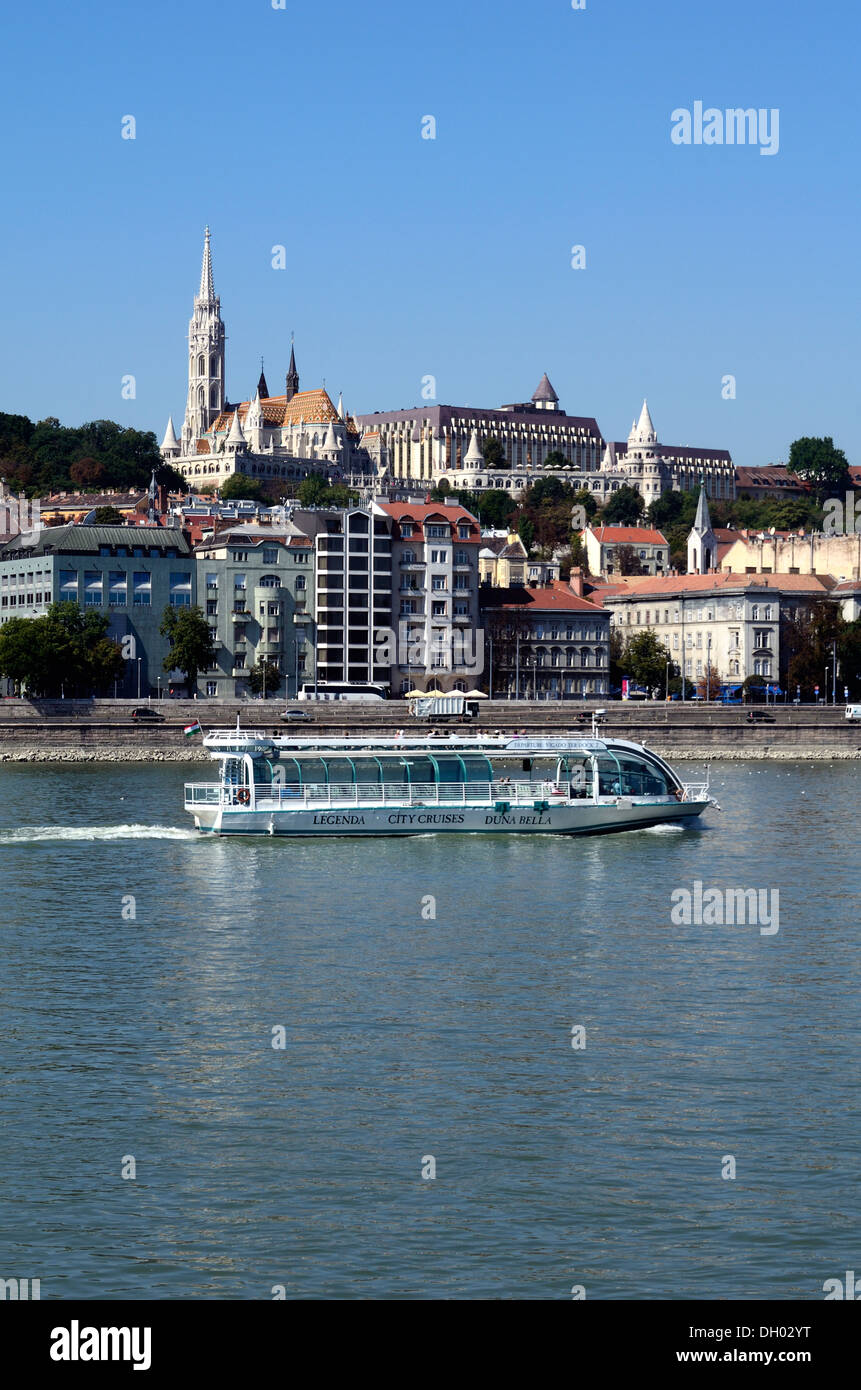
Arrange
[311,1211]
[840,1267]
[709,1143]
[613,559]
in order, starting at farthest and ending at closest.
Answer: [613,559]
[709,1143]
[311,1211]
[840,1267]

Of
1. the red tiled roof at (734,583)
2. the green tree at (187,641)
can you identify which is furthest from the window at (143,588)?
the red tiled roof at (734,583)

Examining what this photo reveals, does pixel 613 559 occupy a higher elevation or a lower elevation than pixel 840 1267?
higher

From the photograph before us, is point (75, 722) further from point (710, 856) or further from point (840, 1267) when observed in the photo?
point (840, 1267)

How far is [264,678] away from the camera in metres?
115

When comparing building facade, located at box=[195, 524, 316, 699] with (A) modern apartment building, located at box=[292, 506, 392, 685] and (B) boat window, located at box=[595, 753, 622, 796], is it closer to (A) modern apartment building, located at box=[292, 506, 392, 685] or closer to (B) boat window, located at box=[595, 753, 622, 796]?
(A) modern apartment building, located at box=[292, 506, 392, 685]

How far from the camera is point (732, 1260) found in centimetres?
1647

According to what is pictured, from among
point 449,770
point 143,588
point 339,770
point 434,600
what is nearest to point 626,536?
point 434,600

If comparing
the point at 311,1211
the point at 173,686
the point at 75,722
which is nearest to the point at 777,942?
the point at 311,1211

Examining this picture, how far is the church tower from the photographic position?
177625mm

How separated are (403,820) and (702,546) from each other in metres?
131

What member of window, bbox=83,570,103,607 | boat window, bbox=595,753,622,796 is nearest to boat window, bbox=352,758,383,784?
boat window, bbox=595,753,622,796

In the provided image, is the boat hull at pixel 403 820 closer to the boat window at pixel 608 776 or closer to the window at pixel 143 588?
the boat window at pixel 608 776

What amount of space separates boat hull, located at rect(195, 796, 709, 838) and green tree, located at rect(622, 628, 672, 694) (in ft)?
275

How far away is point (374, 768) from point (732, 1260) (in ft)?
124
